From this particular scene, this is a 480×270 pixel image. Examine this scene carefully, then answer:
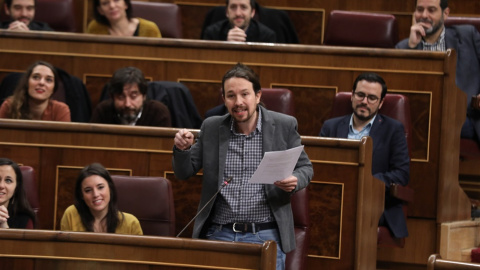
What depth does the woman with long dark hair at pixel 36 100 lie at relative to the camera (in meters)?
1.84

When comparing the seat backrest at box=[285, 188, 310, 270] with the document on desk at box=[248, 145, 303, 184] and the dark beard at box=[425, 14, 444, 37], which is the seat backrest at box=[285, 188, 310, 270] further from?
the dark beard at box=[425, 14, 444, 37]

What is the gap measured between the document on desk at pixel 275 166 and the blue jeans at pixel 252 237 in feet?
0.29

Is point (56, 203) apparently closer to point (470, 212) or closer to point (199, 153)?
point (199, 153)

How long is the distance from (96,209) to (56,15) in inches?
39.7

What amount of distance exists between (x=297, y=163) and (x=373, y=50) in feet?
2.17

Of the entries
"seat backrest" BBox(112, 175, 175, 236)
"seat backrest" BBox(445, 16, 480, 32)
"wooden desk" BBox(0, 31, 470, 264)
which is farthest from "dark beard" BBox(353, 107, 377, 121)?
"seat backrest" BBox(445, 16, 480, 32)

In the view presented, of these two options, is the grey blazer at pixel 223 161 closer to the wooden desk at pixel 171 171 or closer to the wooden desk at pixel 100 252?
the wooden desk at pixel 100 252

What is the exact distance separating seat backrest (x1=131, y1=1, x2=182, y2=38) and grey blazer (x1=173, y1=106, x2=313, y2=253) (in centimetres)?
103

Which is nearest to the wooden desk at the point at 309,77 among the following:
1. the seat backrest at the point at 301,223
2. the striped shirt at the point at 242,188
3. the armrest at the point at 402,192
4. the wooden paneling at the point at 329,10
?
the armrest at the point at 402,192

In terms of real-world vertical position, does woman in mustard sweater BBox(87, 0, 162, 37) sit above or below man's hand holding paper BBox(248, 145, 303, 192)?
above

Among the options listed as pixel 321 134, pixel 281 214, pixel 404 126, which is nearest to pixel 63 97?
pixel 321 134

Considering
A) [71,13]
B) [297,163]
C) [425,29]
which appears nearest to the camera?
[297,163]

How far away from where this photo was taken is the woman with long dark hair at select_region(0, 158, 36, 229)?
147 cm

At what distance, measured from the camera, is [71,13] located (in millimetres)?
2373
